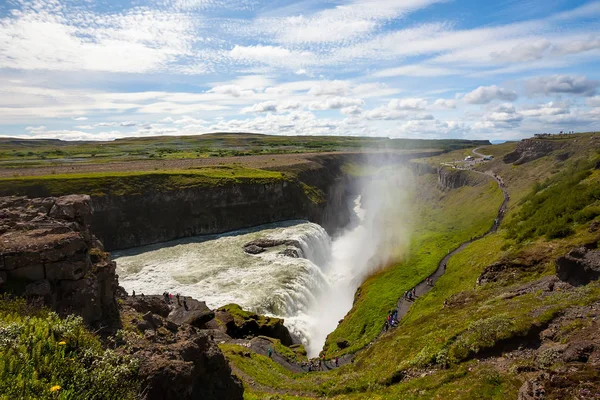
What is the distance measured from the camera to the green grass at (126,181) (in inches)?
2778

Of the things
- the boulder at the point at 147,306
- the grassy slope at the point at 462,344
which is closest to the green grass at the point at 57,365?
the grassy slope at the point at 462,344

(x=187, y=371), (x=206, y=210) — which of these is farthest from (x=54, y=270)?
(x=206, y=210)

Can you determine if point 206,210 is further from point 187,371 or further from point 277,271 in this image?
point 187,371

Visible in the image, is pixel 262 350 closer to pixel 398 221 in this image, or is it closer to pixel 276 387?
pixel 276 387

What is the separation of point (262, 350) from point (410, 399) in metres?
21.0

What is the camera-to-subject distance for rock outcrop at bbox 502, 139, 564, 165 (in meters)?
97.4

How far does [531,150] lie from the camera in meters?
103

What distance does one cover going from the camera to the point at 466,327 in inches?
845

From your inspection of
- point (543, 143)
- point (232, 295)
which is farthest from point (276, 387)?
point (543, 143)

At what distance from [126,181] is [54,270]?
68.8 m

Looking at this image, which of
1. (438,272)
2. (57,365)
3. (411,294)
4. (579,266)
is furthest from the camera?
(438,272)

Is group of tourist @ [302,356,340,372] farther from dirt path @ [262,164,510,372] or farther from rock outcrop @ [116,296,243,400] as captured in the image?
rock outcrop @ [116,296,243,400]

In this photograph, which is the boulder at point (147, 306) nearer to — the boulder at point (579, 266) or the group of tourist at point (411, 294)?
the group of tourist at point (411, 294)

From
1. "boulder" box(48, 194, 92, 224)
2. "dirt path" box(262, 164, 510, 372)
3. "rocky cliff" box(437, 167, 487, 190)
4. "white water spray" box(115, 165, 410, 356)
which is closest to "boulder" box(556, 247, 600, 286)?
"dirt path" box(262, 164, 510, 372)
